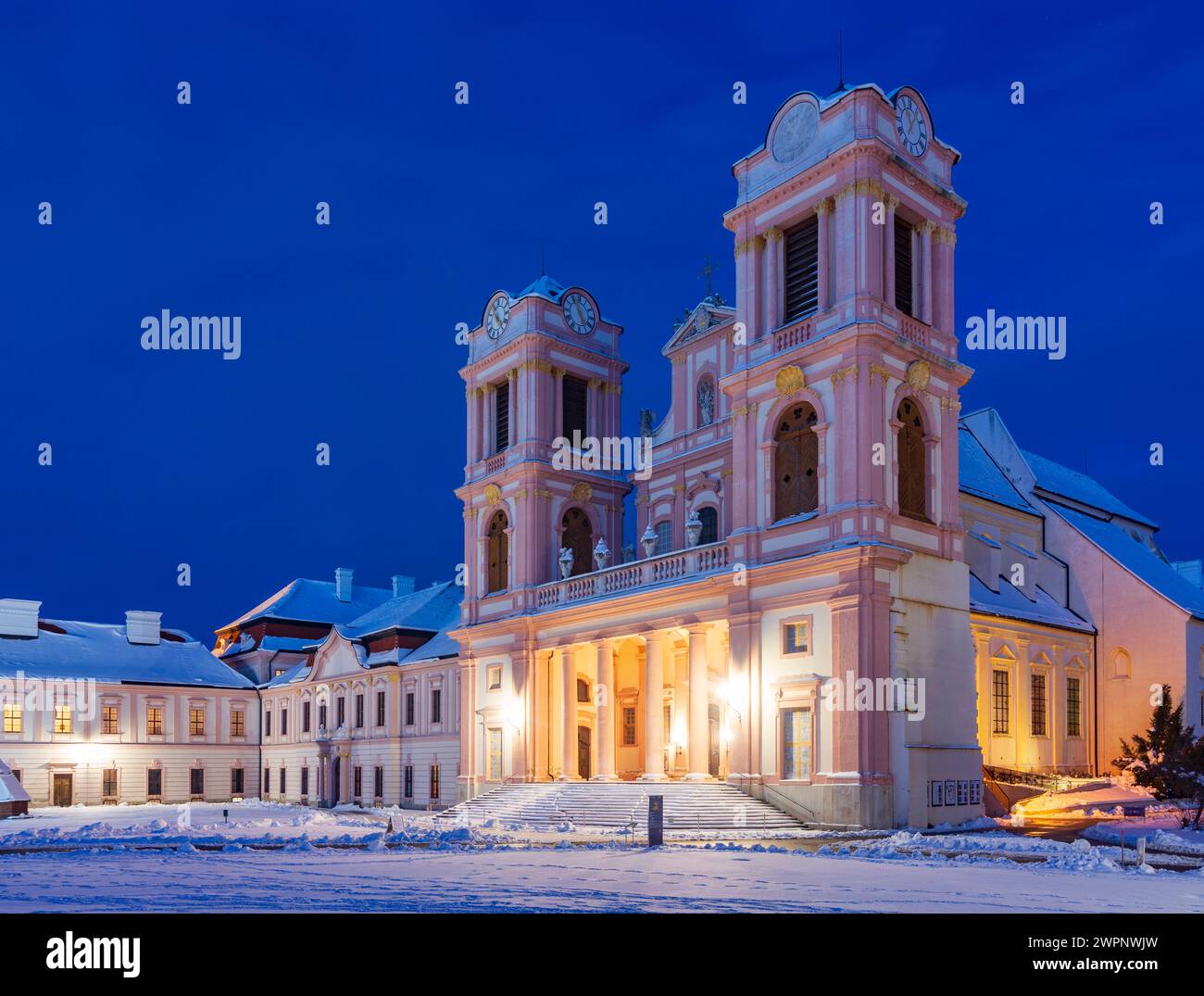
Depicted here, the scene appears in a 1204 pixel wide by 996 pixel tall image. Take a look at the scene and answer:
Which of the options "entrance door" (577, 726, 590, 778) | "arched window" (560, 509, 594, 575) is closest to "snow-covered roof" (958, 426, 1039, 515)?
"arched window" (560, 509, 594, 575)

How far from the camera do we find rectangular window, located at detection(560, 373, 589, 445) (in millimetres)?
45906

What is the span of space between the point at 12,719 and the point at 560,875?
48323 mm

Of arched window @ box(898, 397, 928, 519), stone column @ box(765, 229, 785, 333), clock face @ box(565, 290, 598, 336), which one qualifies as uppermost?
clock face @ box(565, 290, 598, 336)

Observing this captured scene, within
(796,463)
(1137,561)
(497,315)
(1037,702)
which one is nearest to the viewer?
(796,463)

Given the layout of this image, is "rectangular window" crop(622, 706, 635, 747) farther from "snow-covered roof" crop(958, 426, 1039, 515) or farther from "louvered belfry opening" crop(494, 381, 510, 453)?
"snow-covered roof" crop(958, 426, 1039, 515)

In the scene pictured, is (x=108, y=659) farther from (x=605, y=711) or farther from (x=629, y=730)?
(x=605, y=711)

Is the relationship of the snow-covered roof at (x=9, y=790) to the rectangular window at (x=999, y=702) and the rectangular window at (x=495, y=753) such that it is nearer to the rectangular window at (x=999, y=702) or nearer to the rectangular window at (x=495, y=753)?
the rectangular window at (x=495, y=753)

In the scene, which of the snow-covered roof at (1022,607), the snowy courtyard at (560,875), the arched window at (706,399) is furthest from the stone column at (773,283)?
the snowy courtyard at (560,875)

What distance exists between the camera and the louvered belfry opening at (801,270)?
111ft

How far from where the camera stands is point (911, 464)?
33.2 metres

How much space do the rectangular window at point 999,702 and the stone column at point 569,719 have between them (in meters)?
13.8

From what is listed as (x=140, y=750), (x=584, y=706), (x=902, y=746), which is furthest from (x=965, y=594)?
(x=140, y=750)

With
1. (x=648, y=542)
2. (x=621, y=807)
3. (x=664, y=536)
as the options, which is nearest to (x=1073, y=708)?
(x=664, y=536)

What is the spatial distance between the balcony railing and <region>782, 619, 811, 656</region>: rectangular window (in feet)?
10.4
